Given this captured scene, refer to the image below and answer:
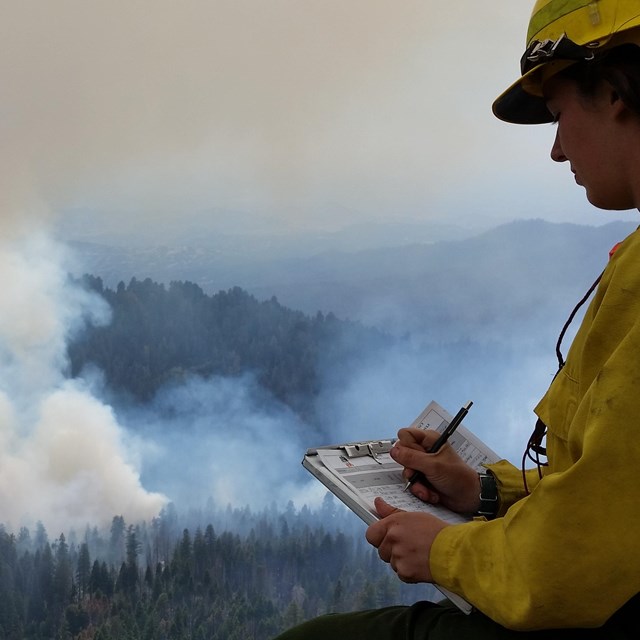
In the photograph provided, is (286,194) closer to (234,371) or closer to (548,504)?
(234,371)

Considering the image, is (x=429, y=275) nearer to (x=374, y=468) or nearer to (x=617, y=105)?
(x=374, y=468)

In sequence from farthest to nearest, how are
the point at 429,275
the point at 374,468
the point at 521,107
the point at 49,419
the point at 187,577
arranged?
the point at 429,275, the point at 187,577, the point at 49,419, the point at 374,468, the point at 521,107

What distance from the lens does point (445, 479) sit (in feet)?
3.02

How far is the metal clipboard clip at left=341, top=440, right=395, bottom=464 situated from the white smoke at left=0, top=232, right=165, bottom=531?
0.58 meters

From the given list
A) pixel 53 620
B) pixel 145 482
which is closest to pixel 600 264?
pixel 145 482

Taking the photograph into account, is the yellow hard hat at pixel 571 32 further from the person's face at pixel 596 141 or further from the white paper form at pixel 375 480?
the white paper form at pixel 375 480

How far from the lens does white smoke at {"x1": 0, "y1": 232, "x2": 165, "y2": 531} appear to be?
1366 mm

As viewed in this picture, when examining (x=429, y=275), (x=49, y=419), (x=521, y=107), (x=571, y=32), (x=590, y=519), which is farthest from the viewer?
(x=429, y=275)

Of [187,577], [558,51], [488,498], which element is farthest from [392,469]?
[187,577]

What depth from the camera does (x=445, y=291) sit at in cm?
166

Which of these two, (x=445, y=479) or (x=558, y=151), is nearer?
(x=558, y=151)

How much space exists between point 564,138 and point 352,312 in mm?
916

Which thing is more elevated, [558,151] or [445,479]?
[558,151]

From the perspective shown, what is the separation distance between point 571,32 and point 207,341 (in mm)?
987
